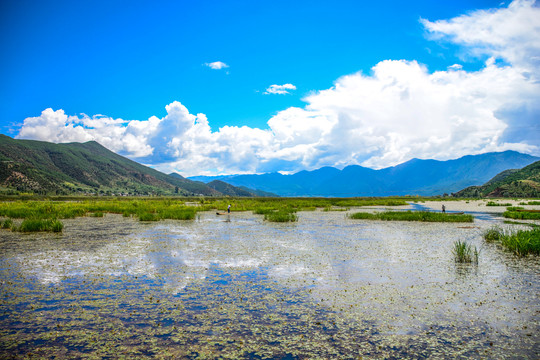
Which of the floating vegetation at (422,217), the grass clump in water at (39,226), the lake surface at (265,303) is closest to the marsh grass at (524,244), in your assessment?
the lake surface at (265,303)

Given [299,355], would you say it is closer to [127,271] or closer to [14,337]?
[14,337]

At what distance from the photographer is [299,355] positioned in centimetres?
762

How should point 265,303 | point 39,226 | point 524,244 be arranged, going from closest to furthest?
point 265,303, point 524,244, point 39,226

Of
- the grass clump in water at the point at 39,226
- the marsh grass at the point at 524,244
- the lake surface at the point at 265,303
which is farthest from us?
the grass clump in water at the point at 39,226

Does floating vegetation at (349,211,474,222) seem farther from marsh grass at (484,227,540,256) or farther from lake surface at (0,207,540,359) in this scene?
lake surface at (0,207,540,359)

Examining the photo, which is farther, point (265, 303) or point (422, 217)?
point (422, 217)

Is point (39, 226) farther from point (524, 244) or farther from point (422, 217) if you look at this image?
point (422, 217)

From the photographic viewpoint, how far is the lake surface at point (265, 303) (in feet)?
26.5

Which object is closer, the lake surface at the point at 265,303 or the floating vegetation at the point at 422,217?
the lake surface at the point at 265,303

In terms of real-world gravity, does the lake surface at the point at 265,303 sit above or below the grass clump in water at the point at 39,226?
below

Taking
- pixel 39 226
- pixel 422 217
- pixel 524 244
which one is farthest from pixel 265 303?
pixel 422 217

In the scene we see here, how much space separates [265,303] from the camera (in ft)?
37.1

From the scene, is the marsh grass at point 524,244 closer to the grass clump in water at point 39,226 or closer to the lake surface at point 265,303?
the lake surface at point 265,303

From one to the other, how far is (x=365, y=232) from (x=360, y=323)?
21.3 meters
